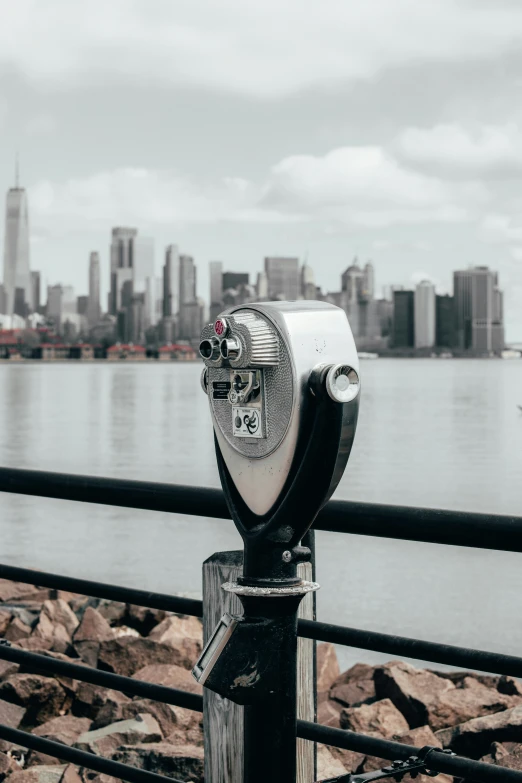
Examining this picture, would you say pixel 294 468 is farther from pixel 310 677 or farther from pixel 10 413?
pixel 10 413

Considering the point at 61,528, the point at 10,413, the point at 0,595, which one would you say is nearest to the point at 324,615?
the point at 0,595

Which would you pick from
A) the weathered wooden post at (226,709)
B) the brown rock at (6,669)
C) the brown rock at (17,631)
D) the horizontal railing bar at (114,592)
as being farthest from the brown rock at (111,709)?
the weathered wooden post at (226,709)

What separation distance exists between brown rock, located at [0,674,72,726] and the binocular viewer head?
3.73m

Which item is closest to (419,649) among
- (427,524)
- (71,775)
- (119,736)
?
(427,524)

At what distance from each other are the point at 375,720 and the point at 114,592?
10.2ft

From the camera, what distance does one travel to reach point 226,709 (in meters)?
2.07

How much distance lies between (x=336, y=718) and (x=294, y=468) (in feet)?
13.1

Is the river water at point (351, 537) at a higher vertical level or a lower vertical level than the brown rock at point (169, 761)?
lower

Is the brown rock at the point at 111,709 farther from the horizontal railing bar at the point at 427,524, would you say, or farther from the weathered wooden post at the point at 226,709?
the horizontal railing bar at the point at 427,524

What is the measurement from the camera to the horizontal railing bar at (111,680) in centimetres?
221

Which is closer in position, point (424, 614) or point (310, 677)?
point (310, 677)

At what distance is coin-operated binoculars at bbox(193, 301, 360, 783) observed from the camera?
1.68 m

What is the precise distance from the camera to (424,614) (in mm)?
11094

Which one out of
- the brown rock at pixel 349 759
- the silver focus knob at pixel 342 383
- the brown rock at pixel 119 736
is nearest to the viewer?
the silver focus knob at pixel 342 383
